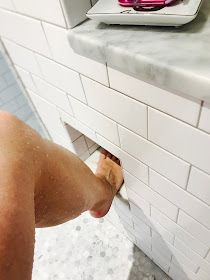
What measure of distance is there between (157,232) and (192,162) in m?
0.52

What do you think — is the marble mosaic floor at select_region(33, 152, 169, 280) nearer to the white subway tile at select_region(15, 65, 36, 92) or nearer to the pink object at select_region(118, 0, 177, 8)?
the white subway tile at select_region(15, 65, 36, 92)

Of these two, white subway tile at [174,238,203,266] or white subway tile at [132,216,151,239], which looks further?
white subway tile at [132,216,151,239]

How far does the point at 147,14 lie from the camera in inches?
Result: 18.2

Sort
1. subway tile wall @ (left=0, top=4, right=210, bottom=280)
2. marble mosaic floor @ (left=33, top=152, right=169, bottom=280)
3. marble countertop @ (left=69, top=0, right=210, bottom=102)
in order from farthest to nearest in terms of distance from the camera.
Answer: marble mosaic floor @ (left=33, top=152, right=169, bottom=280) < subway tile wall @ (left=0, top=4, right=210, bottom=280) < marble countertop @ (left=69, top=0, right=210, bottom=102)

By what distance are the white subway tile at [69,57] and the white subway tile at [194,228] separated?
418 millimetres

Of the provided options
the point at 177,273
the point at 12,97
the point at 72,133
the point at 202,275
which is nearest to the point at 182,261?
the point at 202,275

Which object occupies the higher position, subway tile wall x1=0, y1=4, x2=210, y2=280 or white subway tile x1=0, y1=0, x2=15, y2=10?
white subway tile x1=0, y1=0, x2=15, y2=10

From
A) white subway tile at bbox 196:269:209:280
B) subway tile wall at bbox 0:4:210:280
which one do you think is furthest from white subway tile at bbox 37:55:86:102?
white subway tile at bbox 196:269:209:280

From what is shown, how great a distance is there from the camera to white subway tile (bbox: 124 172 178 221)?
29.5 inches

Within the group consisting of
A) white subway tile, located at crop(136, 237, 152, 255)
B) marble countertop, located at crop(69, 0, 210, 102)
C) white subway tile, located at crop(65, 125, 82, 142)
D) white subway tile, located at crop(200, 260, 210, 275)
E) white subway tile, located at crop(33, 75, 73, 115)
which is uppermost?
marble countertop, located at crop(69, 0, 210, 102)

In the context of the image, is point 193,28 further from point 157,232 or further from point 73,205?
Answer: point 157,232

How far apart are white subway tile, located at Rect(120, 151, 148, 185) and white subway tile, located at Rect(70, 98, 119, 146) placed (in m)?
0.05

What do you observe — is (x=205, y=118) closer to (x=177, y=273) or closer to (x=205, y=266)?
(x=205, y=266)

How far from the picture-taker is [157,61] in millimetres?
427
